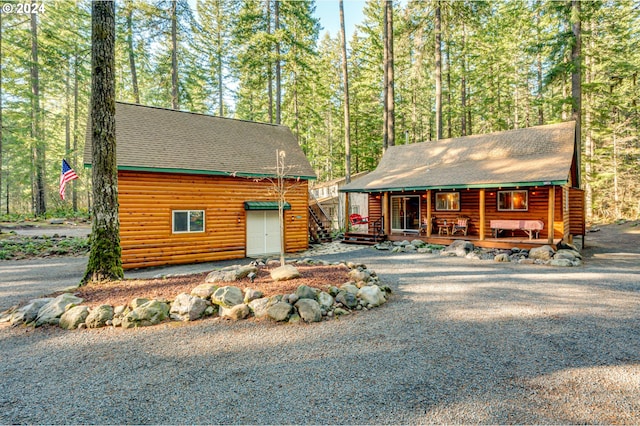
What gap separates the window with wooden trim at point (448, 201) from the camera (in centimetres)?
1547

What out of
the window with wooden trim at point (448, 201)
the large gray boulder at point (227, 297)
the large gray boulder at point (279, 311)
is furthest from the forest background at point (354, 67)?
the large gray boulder at point (279, 311)

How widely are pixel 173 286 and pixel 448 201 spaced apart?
1332cm

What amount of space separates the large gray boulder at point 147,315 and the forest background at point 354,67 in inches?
607

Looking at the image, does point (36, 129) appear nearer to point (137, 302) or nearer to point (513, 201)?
point (137, 302)

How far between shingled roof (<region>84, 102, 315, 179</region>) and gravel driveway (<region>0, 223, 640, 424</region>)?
6770 millimetres

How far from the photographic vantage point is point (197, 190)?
11555 millimetres

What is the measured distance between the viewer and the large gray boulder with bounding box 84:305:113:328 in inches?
203

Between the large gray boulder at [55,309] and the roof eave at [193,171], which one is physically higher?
the roof eave at [193,171]

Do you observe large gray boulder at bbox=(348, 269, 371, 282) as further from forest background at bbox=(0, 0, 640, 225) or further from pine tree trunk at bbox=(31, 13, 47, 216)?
pine tree trunk at bbox=(31, 13, 47, 216)

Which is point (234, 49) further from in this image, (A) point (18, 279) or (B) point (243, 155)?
(A) point (18, 279)

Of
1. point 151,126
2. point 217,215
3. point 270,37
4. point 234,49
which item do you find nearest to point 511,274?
point 217,215

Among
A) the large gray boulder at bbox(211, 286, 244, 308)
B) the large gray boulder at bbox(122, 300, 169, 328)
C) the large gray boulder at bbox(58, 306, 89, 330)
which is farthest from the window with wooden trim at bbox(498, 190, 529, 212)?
the large gray boulder at bbox(58, 306, 89, 330)

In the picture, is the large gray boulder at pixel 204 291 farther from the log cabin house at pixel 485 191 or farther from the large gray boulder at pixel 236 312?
the log cabin house at pixel 485 191

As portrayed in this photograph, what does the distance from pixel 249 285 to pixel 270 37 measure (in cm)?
1580
